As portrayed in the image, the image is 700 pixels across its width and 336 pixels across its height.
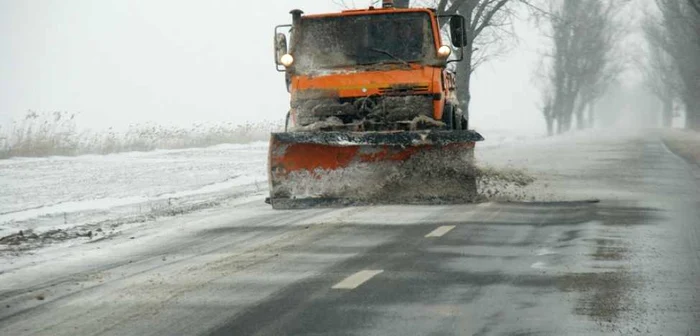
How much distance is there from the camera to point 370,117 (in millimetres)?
12781

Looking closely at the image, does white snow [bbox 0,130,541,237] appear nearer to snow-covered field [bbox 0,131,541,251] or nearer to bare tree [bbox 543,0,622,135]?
snow-covered field [bbox 0,131,541,251]

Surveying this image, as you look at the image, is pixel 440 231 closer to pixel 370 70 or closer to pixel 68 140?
pixel 370 70

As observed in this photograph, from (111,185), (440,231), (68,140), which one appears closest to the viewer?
(440,231)

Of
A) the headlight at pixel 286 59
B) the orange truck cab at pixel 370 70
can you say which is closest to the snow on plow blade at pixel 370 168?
the orange truck cab at pixel 370 70

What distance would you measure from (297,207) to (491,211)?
2.13m

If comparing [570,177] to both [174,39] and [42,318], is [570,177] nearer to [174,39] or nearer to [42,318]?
[42,318]

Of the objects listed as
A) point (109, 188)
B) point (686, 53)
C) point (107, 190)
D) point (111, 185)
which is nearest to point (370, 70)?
point (107, 190)

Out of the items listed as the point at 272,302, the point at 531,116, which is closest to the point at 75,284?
the point at 272,302

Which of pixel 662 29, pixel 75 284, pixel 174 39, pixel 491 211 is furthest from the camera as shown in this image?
pixel 174 39

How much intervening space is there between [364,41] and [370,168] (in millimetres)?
2036

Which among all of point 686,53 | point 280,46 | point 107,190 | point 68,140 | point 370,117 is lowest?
point 107,190

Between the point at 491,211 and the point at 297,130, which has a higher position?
the point at 297,130

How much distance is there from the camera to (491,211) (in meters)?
11.3

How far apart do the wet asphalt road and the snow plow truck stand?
82 centimetres
